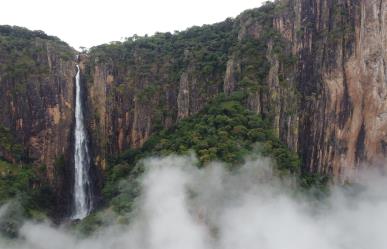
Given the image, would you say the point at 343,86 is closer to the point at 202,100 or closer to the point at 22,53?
the point at 202,100

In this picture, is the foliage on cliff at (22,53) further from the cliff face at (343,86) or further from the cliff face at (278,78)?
the cliff face at (343,86)

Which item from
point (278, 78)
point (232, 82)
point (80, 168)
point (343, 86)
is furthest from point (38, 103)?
point (343, 86)

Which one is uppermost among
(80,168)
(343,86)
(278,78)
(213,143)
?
(278,78)

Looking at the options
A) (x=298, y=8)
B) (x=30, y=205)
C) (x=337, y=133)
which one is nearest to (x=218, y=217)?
(x=337, y=133)

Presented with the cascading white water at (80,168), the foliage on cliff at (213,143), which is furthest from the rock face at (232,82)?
the foliage on cliff at (213,143)

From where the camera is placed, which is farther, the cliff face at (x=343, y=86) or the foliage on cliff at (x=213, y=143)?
the cliff face at (x=343, y=86)

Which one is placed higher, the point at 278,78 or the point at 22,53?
the point at 22,53

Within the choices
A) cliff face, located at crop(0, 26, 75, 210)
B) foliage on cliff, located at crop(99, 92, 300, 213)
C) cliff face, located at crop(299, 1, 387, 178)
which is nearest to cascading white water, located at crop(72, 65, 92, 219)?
cliff face, located at crop(0, 26, 75, 210)
